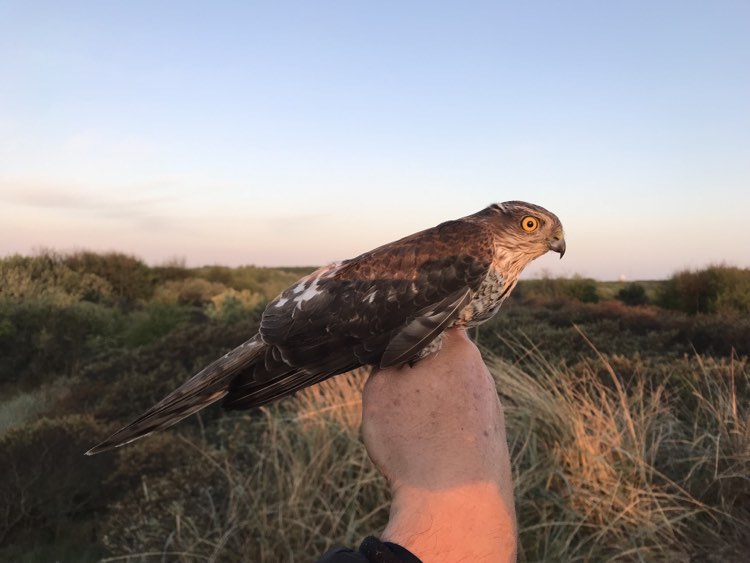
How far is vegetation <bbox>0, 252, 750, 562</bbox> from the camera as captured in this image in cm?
545

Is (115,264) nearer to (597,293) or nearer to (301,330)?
(597,293)

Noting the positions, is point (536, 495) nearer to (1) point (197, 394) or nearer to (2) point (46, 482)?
(1) point (197, 394)

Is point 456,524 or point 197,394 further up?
point 197,394

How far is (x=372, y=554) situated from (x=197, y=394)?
182 cm

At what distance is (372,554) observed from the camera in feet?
5.98

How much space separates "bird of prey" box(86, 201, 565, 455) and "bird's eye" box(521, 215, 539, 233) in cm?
3

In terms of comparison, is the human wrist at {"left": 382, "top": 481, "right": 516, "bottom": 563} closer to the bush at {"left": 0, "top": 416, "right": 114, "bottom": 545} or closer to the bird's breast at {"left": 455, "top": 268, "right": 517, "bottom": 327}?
the bird's breast at {"left": 455, "top": 268, "right": 517, "bottom": 327}

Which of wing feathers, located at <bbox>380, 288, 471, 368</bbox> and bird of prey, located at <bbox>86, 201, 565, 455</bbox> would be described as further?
bird of prey, located at <bbox>86, 201, 565, 455</bbox>

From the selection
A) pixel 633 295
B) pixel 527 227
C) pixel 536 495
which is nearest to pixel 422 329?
pixel 527 227

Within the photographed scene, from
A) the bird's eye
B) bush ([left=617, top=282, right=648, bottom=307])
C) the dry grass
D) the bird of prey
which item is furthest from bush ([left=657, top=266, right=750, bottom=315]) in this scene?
the bird of prey

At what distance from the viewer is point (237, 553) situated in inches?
213

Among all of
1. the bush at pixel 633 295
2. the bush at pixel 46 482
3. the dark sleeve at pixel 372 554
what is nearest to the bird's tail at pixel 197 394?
the dark sleeve at pixel 372 554

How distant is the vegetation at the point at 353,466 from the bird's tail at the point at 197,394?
2418 millimetres

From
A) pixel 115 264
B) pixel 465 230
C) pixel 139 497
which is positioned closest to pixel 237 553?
pixel 139 497
